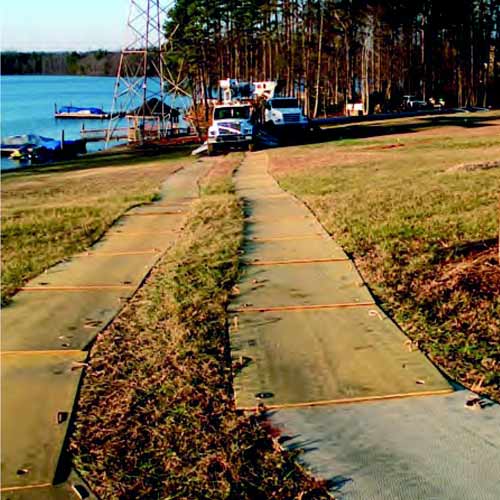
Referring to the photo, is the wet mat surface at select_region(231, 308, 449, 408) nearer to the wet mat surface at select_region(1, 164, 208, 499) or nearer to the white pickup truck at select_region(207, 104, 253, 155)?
the wet mat surface at select_region(1, 164, 208, 499)

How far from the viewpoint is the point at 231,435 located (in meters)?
3.93

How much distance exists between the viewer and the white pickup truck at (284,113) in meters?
33.3

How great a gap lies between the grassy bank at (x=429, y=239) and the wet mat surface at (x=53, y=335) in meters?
2.44

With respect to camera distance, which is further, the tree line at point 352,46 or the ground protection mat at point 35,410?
the tree line at point 352,46

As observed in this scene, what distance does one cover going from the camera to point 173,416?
4.17 metres

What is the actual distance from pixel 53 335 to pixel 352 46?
5864 cm

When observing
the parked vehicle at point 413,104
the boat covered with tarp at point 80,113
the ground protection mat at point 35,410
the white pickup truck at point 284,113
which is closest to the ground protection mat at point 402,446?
the ground protection mat at point 35,410

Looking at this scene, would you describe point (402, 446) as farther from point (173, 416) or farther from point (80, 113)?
point (80, 113)

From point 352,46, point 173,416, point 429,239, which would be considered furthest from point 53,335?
point 352,46

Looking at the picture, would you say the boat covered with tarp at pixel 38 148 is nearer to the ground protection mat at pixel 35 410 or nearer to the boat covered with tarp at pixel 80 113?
the ground protection mat at pixel 35 410

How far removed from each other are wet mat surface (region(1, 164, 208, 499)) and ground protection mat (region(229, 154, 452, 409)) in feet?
3.68

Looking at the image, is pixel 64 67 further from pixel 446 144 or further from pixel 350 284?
pixel 350 284

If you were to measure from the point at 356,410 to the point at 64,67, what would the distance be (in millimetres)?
185362

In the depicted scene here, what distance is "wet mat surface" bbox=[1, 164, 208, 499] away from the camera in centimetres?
380
